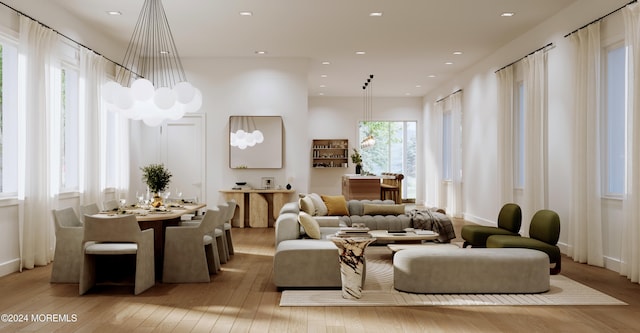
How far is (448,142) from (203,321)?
1090 centimetres

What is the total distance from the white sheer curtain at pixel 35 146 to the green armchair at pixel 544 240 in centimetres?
547

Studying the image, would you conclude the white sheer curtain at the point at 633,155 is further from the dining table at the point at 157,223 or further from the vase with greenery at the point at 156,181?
the vase with greenery at the point at 156,181

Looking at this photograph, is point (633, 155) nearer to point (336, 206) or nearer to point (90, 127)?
point (336, 206)

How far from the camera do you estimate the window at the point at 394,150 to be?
17.3 meters

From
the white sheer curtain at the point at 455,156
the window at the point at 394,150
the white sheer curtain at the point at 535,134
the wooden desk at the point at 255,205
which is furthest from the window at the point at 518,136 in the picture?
the window at the point at 394,150

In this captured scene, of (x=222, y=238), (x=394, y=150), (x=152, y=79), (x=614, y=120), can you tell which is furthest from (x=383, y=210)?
(x=394, y=150)

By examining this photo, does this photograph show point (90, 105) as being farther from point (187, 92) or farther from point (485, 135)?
point (485, 135)

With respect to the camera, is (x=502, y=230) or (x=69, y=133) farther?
(x=69, y=133)

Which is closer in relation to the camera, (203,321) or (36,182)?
(203,321)

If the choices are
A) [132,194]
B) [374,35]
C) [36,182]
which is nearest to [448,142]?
[374,35]

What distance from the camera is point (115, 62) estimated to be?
9523 mm

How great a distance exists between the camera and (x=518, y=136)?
928 centimetres

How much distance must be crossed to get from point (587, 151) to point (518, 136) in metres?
2.61

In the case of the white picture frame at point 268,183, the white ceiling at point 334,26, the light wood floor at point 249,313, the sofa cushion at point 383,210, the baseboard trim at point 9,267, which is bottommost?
the light wood floor at point 249,313
